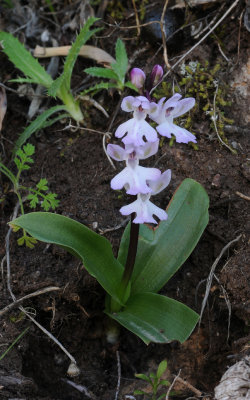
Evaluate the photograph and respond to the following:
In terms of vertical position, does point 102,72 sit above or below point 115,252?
above

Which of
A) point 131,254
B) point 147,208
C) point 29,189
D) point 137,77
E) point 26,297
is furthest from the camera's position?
point 29,189

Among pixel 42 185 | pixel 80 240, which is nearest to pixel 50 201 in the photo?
pixel 42 185

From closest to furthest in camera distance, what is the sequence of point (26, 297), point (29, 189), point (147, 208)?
point (147, 208), point (26, 297), point (29, 189)

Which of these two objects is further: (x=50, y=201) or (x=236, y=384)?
(x=50, y=201)

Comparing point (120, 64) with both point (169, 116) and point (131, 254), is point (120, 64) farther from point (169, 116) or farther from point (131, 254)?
point (131, 254)

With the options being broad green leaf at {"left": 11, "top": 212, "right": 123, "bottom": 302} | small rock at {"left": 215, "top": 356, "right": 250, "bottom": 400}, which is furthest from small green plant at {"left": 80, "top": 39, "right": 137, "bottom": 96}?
small rock at {"left": 215, "top": 356, "right": 250, "bottom": 400}

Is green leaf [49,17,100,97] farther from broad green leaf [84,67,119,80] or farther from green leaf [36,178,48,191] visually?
green leaf [36,178,48,191]

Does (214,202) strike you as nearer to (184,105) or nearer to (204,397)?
(184,105)

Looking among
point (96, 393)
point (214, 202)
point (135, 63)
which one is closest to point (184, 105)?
point (214, 202)
